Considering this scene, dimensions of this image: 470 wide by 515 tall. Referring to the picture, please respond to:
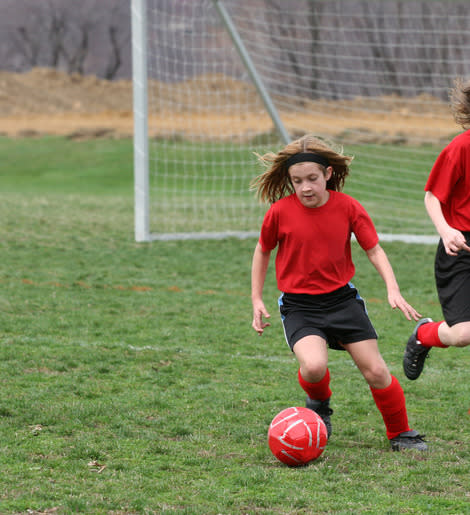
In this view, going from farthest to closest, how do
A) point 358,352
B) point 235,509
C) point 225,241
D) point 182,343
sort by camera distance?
point 225,241 < point 182,343 < point 358,352 < point 235,509

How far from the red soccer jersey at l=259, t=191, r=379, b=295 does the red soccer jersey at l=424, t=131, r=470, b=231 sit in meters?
0.46

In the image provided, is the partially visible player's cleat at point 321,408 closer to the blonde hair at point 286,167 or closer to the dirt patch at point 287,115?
the blonde hair at point 286,167

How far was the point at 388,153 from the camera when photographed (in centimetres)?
1650

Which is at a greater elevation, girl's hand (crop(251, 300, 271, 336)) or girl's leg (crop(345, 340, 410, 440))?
girl's hand (crop(251, 300, 271, 336))

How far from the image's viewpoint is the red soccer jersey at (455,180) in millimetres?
4188

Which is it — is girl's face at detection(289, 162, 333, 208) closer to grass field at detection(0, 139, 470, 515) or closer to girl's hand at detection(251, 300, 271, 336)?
girl's hand at detection(251, 300, 271, 336)

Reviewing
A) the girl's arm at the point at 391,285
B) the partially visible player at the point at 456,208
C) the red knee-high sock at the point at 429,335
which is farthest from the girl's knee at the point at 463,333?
the girl's arm at the point at 391,285

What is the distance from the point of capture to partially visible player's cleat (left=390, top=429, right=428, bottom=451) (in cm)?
394

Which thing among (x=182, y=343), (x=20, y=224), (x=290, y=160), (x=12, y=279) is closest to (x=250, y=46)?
(x=20, y=224)

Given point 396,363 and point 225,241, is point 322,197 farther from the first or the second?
point 225,241

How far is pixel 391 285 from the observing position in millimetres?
3883

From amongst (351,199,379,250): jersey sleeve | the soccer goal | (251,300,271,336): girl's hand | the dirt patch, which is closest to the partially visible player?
(351,199,379,250): jersey sleeve

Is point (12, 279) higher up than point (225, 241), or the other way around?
point (12, 279)

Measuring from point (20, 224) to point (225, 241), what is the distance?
11.6ft
